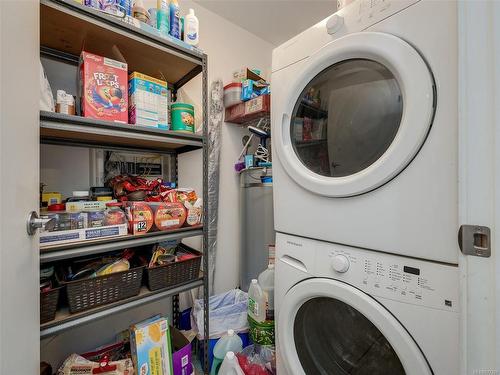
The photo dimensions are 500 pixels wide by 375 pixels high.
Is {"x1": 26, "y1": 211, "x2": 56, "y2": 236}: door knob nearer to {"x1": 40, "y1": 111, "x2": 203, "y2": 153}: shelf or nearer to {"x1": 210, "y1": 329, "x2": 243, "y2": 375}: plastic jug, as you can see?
{"x1": 40, "y1": 111, "x2": 203, "y2": 153}: shelf

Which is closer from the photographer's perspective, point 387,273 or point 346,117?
point 387,273

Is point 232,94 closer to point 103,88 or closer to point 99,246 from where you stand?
point 103,88

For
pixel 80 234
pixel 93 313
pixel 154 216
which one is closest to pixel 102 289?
pixel 93 313

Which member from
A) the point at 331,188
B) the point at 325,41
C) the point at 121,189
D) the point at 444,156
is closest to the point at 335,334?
the point at 331,188

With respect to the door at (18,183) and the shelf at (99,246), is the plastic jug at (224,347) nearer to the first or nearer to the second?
the shelf at (99,246)

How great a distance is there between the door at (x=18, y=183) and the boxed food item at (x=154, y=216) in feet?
1.17

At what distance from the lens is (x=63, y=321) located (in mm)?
816

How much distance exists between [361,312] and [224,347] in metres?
0.85

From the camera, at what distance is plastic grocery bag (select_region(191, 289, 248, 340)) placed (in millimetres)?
1298

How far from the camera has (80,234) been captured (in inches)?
34.2

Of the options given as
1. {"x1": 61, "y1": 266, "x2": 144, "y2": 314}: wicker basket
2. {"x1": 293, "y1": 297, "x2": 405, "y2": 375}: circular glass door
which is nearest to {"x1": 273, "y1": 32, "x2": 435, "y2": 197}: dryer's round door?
{"x1": 293, "y1": 297, "x2": 405, "y2": 375}: circular glass door

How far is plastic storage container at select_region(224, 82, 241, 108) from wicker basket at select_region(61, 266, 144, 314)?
1235 mm

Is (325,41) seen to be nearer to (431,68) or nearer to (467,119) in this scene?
(431,68)

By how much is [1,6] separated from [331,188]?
856mm
